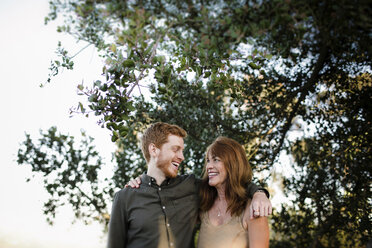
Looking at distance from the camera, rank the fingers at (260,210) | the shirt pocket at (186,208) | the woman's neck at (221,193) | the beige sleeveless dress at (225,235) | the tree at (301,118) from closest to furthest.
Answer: the fingers at (260,210), the beige sleeveless dress at (225,235), the shirt pocket at (186,208), the woman's neck at (221,193), the tree at (301,118)

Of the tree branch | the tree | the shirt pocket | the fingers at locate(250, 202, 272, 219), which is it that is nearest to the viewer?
the fingers at locate(250, 202, 272, 219)

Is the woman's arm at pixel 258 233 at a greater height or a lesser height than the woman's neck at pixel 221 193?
lesser

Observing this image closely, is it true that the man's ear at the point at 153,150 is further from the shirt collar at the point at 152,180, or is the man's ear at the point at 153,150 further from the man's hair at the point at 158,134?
the shirt collar at the point at 152,180

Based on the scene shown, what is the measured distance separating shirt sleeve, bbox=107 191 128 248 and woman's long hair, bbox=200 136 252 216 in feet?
2.87

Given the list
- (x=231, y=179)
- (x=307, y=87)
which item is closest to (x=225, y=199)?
(x=231, y=179)

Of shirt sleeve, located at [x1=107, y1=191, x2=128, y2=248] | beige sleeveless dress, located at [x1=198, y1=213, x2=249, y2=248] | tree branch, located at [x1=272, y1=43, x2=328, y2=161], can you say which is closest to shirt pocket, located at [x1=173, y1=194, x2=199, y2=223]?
beige sleeveless dress, located at [x1=198, y1=213, x2=249, y2=248]

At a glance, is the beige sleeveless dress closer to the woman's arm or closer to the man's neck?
the woman's arm

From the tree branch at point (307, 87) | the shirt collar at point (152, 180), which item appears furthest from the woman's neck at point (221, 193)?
the tree branch at point (307, 87)

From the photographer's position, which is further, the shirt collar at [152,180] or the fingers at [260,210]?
the shirt collar at [152,180]

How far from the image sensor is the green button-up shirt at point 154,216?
153 inches

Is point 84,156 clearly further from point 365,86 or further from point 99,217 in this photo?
point 365,86

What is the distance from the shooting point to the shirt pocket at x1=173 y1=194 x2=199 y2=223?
4.01 m

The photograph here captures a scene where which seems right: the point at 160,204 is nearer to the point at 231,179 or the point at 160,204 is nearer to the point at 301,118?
the point at 231,179

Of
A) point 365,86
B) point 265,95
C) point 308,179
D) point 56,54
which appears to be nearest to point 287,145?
point 308,179
